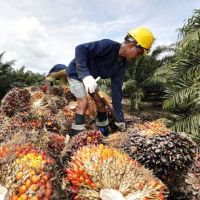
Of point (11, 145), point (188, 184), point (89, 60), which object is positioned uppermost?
point (89, 60)

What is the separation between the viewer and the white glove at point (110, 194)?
2301mm

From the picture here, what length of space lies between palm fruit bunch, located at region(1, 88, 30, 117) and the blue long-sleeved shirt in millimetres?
1976

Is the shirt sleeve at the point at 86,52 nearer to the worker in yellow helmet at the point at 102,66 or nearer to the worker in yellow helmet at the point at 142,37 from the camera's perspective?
the worker in yellow helmet at the point at 102,66

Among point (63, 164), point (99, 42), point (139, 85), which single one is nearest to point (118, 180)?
point (63, 164)

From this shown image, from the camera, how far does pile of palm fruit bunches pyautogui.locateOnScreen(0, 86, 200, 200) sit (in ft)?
7.79

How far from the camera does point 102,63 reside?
513 centimetres

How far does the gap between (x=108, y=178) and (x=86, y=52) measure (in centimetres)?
265

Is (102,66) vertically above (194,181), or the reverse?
(102,66)

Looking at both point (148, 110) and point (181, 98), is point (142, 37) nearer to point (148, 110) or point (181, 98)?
point (181, 98)

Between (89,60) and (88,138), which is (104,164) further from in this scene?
(89,60)

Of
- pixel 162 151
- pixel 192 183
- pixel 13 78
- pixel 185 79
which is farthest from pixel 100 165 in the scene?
pixel 13 78

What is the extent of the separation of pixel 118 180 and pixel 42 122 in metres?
2.82

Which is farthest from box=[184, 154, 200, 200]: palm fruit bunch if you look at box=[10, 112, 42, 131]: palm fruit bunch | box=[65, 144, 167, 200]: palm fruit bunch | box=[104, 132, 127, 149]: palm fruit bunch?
box=[10, 112, 42, 131]: palm fruit bunch

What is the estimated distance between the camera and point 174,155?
10.1 ft
